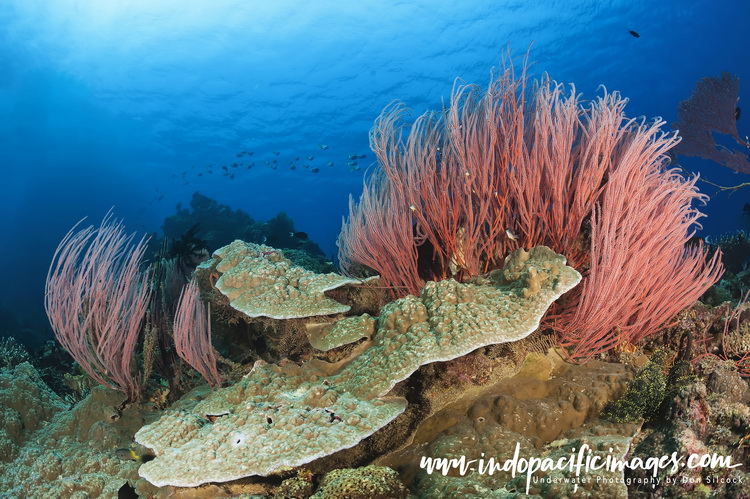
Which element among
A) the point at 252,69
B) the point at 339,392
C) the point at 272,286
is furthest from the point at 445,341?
the point at 252,69

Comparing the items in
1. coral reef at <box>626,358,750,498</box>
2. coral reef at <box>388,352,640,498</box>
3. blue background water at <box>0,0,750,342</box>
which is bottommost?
coral reef at <box>388,352,640,498</box>

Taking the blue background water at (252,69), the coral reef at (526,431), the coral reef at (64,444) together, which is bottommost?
the coral reef at (64,444)

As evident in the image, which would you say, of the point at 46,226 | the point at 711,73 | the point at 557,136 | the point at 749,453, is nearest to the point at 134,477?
the point at 749,453

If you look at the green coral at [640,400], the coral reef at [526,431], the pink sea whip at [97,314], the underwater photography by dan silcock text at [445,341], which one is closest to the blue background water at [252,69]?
the pink sea whip at [97,314]

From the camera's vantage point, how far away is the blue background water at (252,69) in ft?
112

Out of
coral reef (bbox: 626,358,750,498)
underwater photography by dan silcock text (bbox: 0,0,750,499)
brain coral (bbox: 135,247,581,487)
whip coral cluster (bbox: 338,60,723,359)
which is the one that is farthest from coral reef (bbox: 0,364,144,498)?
coral reef (bbox: 626,358,750,498)

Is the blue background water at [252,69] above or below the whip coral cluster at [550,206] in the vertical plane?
above

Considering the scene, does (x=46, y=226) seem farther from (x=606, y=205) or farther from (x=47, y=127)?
(x=606, y=205)

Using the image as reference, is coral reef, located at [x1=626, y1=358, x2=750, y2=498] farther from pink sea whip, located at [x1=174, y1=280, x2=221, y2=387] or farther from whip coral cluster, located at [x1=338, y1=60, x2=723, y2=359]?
pink sea whip, located at [x1=174, y1=280, x2=221, y2=387]

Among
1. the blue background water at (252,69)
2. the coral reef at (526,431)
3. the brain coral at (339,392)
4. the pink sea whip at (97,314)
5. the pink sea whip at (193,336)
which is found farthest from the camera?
the blue background water at (252,69)

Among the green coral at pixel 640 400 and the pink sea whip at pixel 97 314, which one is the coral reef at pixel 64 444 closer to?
the pink sea whip at pixel 97 314

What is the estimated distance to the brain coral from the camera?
2150 millimetres

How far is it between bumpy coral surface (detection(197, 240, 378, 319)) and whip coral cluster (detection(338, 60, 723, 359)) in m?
0.82

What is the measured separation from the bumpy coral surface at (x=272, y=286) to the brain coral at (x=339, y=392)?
0.45 m
